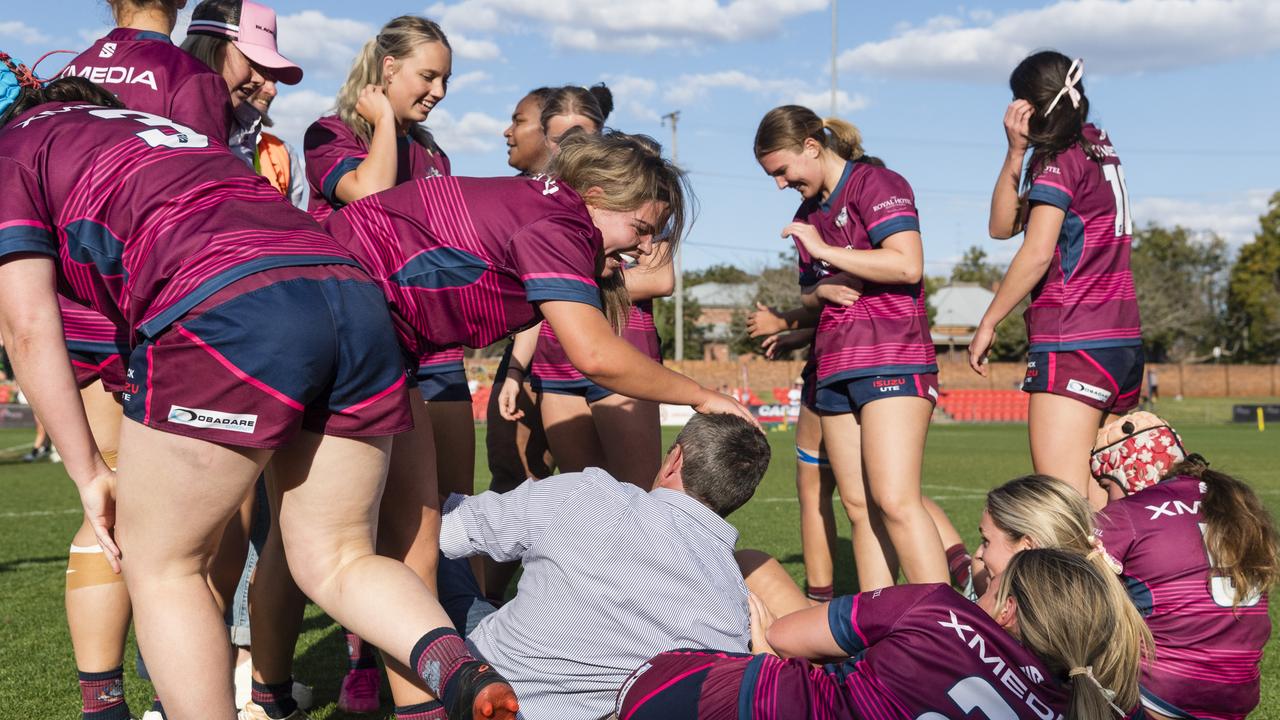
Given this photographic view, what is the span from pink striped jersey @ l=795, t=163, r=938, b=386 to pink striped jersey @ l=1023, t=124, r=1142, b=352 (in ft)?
1.59

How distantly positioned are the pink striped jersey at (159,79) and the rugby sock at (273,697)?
5.61 feet

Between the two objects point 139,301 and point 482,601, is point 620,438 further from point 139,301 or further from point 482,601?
point 139,301

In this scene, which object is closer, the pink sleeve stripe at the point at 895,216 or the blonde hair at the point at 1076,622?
the blonde hair at the point at 1076,622

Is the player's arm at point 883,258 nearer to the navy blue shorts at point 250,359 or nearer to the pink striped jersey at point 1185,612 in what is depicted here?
the pink striped jersey at point 1185,612

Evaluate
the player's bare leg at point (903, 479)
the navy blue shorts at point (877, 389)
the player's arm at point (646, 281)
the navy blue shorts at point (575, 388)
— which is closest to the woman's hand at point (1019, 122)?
the navy blue shorts at point (877, 389)

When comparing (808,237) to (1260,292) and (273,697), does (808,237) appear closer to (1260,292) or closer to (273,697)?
(273,697)

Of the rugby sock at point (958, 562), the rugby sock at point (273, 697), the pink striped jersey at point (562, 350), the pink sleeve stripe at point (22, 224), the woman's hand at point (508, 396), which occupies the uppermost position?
the pink sleeve stripe at point (22, 224)

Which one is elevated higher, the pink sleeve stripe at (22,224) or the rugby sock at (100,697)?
the pink sleeve stripe at (22,224)

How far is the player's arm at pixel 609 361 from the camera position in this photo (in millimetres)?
2885

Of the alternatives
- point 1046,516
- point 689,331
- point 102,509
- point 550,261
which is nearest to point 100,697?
point 102,509

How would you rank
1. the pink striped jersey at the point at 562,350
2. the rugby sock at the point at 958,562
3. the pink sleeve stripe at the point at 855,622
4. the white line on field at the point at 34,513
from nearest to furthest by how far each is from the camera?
1. the pink sleeve stripe at the point at 855,622
2. the rugby sock at the point at 958,562
3. the pink striped jersey at the point at 562,350
4. the white line on field at the point at 34,513

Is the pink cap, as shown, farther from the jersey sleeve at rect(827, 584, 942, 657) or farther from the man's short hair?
the jersey sleeve at rect(827, 584, 942, 657)

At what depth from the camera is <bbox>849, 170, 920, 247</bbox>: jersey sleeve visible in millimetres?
4508

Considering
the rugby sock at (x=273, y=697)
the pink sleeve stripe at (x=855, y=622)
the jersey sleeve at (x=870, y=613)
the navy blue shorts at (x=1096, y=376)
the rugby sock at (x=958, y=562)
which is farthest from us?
the rugby sock at (x=958, y=562)
